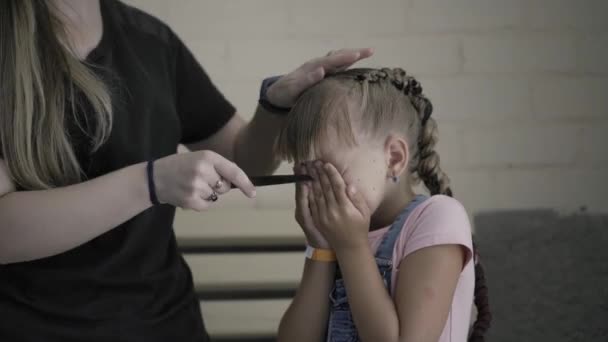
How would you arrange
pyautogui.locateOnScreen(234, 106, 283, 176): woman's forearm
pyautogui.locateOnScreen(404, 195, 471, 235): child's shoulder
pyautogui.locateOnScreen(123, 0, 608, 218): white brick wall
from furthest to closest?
pyautogui.locateOnScreen(123, 0, 608, 218): white brick wall
pyautogui.locateOnScreen(234, 106, 283, 176): woman's forearm
pyautogui.locateOnScreen(404, 195, 471, 235): child's shoulder

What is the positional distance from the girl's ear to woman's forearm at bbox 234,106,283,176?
0.22 meters

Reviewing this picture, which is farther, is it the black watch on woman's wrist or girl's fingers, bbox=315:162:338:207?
the black watch on woman's wrist

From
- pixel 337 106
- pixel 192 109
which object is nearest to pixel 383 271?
pixel 337 106

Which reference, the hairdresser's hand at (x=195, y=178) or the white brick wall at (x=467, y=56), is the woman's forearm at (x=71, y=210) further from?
the white brick wall at (x=467, y=56)

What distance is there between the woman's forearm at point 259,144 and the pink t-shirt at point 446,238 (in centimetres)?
28

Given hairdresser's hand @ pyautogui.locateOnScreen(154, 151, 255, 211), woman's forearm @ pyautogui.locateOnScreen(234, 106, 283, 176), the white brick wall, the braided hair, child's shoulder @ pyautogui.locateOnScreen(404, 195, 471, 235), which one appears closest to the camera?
hairdresser's hand @ pyautogui.locateOnScreen(154, 151, 255, 211)

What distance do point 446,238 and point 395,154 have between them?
156 mm

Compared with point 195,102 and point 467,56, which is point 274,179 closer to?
point 195,102

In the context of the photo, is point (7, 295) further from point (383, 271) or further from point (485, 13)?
point (485, 13)

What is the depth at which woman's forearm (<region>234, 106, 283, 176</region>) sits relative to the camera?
3.91 ft

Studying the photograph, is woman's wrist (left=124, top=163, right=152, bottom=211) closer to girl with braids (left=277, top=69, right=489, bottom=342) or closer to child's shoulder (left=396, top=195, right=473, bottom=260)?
girl with braids (left=277, top=69, right=489, bottom=342)

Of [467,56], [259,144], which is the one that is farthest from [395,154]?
[467,56]

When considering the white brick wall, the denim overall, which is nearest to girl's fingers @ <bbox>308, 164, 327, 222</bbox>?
the denim overall

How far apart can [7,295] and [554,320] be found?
124cm
